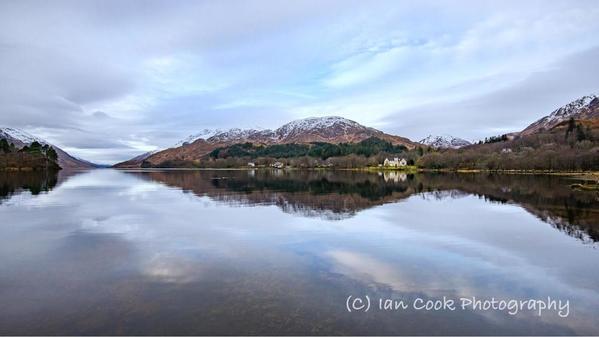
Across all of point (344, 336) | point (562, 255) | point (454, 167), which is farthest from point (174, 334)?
point (454, 167)

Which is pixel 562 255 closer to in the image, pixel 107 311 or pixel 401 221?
pixel 401 221

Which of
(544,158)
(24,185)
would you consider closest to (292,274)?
(24,185)

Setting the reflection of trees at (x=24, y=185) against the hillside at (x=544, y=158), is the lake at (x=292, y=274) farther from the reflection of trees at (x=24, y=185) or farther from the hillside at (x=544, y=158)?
the hillside at (x=544, y=158)

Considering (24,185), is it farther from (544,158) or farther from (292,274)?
(544,158)

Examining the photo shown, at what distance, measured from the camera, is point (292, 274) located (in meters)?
13.3

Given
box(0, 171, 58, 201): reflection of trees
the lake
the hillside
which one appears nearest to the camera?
the lake

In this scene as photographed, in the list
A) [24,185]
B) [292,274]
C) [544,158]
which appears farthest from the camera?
[544,158]

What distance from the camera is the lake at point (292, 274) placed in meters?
9.38

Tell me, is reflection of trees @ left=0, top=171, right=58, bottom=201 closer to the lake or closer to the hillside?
the lake

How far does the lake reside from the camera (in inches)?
369

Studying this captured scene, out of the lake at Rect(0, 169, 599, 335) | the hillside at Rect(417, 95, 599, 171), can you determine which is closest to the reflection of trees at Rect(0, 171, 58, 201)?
the lake at Rect(0, 169, 599, 335)

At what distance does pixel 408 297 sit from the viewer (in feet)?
36.5

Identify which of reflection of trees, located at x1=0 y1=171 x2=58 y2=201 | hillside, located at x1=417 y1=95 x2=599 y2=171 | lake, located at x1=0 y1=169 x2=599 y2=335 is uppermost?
hillside, located at x1=417 y1=95 x2=599 y2=171

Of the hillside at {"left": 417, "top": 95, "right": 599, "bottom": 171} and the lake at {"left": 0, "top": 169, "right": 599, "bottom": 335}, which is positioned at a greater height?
the hillside at {"left": 417, "top": 95, "right": 599, "bottom": 171}
